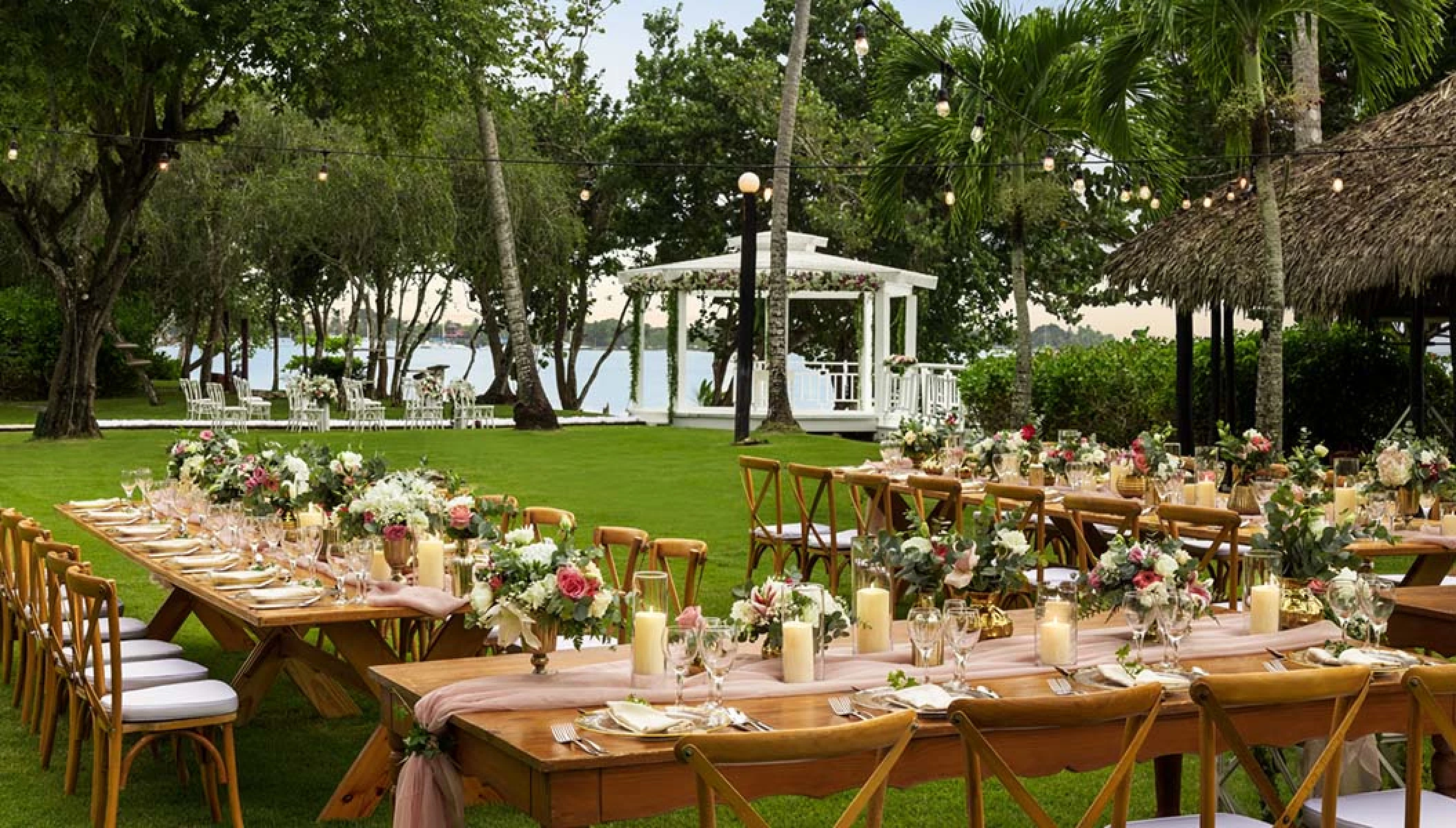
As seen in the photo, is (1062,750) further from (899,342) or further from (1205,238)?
(899,342)

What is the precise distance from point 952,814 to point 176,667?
2678 mm

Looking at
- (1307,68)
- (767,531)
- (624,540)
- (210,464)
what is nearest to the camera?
(624,540)

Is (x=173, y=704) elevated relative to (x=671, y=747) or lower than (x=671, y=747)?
lower

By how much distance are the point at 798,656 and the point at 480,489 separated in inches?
467

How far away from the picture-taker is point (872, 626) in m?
4.20

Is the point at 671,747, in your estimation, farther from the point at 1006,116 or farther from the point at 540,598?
the point at 1006,116

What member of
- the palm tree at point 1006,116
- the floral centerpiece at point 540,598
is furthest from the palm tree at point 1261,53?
the floral centerpiece at point 540,598

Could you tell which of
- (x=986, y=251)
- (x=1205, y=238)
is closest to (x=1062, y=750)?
(x=1205, y=238)

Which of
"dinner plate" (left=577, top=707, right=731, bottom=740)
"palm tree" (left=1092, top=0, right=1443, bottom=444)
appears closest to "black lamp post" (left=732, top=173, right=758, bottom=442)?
"palm tree" (left=1092, top=0, right=1443, bottom=444)

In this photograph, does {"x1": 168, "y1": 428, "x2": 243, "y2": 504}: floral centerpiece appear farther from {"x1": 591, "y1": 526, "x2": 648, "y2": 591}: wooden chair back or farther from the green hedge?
the green hedge

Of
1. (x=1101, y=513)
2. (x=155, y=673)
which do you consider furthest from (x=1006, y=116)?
(x=155, y=673)

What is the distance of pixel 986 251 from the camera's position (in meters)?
32.2

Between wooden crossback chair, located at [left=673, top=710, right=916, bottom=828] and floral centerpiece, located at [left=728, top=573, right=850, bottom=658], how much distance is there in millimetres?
926

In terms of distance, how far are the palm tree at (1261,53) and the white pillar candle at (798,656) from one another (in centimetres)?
1029
